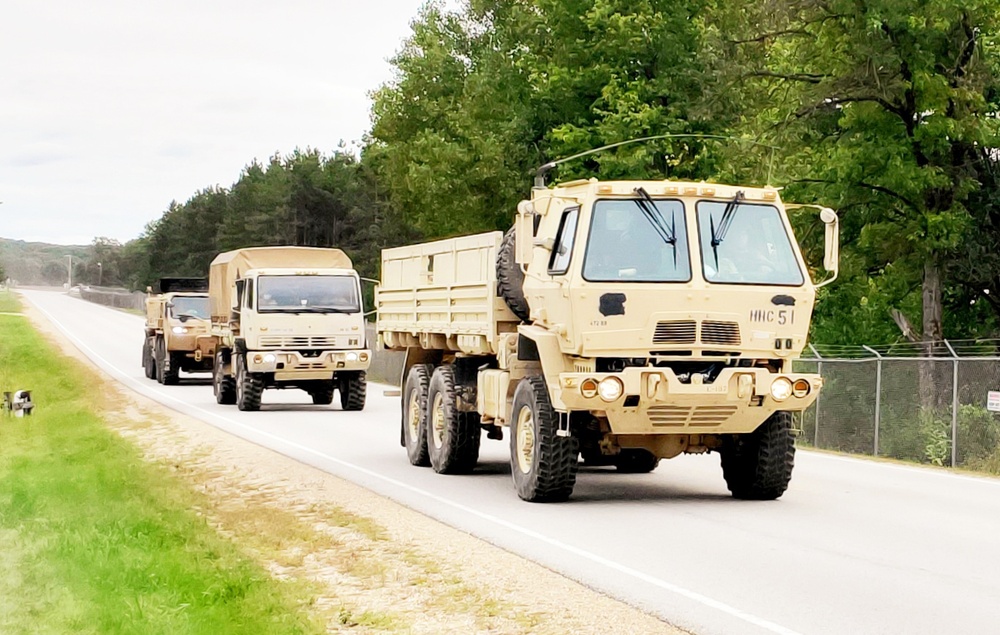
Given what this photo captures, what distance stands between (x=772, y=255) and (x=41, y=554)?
22.9 feet

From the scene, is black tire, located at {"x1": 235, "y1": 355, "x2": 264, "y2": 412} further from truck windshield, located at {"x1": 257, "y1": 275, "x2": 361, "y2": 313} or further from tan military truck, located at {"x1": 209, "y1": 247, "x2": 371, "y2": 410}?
truck windshield, located at {"x1": 257, "y1": 275, "x2": 361, "y2": 313}

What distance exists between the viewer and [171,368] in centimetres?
4181

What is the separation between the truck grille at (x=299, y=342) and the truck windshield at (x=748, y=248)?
16.0 m

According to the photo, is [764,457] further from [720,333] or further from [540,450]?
[540,450]

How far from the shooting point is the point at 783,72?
37531 mm

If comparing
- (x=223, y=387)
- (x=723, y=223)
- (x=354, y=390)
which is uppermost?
(x=723, y=223)

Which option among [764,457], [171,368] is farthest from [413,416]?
[171,368]

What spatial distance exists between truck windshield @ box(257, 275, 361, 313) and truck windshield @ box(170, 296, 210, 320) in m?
12.1

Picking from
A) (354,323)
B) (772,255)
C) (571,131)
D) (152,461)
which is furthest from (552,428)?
(571,131)

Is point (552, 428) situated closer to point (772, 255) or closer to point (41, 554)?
point (772, 255)

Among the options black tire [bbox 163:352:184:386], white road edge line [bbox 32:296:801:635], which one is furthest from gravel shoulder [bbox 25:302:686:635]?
black tire [bbox 163:352:184:386]

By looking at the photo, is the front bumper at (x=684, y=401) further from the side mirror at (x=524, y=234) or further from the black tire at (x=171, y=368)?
the black tire at (x=171, y=368)

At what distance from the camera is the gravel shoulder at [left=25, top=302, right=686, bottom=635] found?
905 cm

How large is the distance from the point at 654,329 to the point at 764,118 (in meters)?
27.1
